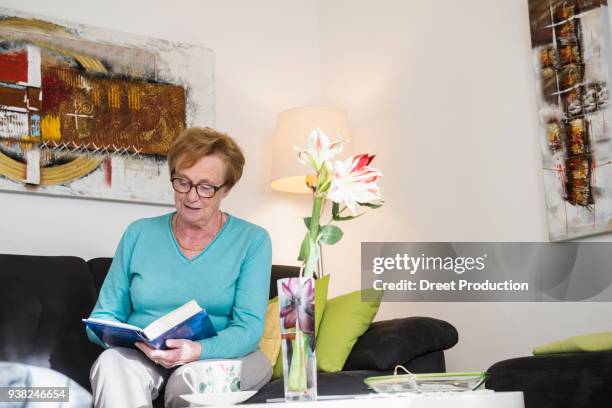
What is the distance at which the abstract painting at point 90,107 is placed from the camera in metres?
3.14

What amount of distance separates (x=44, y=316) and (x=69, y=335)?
3.9 inches

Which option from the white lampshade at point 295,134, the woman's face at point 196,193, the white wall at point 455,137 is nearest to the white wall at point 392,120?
the white wall at point 455,137

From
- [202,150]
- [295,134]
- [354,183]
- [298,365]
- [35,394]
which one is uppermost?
[295,134]

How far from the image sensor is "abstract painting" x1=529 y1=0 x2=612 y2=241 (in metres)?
2.63

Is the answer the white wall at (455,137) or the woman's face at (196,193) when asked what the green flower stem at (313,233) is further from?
the white wall at (455,137)

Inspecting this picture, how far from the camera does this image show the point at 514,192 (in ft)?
9.82

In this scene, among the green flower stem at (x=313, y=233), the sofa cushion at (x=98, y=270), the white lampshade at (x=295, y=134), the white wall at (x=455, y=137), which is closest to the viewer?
the green flower stem at (x=313, y=233)

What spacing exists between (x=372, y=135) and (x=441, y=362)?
1441mm

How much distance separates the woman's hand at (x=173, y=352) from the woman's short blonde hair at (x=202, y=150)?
586 mm

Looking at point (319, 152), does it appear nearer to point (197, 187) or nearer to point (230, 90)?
point (197, 187)

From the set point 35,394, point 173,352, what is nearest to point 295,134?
point 35,394

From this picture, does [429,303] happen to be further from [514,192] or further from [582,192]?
[582,192]

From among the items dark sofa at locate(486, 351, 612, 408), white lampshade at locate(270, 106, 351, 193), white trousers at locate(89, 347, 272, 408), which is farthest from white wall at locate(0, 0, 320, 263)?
dark sofa at locate(486, 351, 612, 408)

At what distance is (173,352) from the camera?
1784 mm
